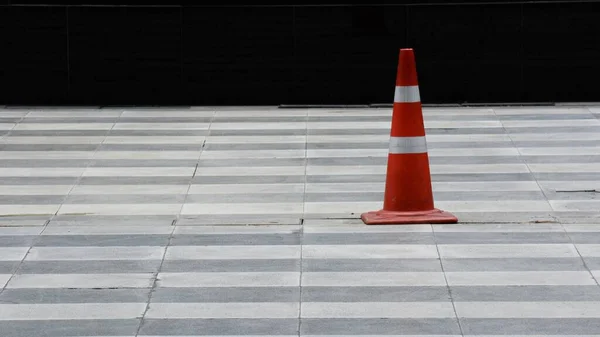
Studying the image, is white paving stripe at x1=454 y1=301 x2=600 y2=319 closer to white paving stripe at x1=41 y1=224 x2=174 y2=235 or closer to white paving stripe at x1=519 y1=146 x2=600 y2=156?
white paving stripe at x1=41 y1=224 x2=174 y2=235

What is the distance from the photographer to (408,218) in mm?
8531

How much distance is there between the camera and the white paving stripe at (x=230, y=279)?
7.07 meters

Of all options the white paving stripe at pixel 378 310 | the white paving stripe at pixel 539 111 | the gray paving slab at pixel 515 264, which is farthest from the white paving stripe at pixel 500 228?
the white paving stripe at pixel 539 111

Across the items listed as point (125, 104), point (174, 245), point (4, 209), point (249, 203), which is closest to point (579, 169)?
point (249, 203)

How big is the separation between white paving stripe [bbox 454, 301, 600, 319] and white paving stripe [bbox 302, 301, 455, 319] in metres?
0.10

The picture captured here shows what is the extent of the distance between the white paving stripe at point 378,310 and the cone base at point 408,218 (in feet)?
6.04

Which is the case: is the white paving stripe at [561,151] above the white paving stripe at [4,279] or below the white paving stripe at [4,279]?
below

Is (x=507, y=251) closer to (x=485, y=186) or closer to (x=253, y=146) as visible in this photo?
(x=485, y=186)

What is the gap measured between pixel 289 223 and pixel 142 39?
258 inches

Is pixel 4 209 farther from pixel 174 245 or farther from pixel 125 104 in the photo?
pixel 125 104

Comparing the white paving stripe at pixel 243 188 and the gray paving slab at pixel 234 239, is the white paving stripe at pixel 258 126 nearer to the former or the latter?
the white paving stripe at pixel 243 188

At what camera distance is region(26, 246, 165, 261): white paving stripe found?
769 centimetres

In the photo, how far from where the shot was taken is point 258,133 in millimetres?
12336

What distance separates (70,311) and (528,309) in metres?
2.33
